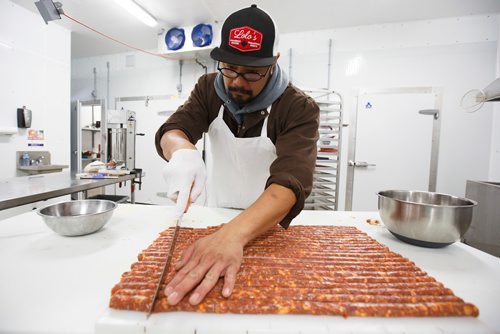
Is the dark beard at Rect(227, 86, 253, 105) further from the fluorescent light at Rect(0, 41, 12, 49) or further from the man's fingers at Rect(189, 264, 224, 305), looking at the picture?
the fluorescent light at Rect(0, 41, 12, 49)

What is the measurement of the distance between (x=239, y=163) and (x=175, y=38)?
3416 mm

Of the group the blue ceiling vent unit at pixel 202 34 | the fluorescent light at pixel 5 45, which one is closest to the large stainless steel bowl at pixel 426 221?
the blue ceiling vent unit at pixel 202 34

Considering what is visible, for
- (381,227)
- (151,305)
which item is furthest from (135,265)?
(381,227)

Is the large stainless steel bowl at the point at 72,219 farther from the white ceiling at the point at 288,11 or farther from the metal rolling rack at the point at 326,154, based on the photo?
the white ceiling at the point at 288,11

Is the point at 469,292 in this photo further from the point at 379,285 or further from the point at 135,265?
the point at 135,265

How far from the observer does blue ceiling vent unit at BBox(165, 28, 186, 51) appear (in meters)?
4.03

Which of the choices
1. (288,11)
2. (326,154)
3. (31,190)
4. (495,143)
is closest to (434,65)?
(495,143)

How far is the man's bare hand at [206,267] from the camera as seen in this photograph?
666mm

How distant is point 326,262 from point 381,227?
2.13ft

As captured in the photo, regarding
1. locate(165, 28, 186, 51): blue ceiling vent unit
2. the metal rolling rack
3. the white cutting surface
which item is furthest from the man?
locate(165, 28, 186, 51): blue ceiling vent unit

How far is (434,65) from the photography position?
357 centimetres

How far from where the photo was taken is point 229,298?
0.66m

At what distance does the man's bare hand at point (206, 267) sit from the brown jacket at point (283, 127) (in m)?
0.35

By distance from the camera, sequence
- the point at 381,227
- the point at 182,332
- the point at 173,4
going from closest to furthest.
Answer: the point at 182,332, the point at 381,227, the point at 173,4
